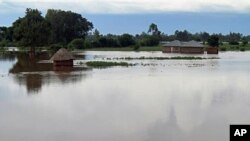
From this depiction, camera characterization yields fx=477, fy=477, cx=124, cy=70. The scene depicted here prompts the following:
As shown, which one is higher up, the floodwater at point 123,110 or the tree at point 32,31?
the tree at point 32,31

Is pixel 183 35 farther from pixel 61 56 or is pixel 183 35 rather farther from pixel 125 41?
pixel 61 56

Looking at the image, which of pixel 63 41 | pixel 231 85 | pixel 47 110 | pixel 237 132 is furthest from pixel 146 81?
pixel 63 41

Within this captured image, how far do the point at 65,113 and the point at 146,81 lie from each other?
10.8m

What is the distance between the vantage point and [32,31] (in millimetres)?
56875

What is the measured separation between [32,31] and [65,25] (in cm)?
3964

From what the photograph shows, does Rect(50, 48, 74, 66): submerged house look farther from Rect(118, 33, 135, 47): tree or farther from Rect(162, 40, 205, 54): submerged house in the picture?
Rect(118, 33, 135, 47): tree

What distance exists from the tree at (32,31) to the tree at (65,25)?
33.6 meters

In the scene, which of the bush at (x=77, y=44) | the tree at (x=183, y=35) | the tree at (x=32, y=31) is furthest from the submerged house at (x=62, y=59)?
the tree at (x=183, y=35)

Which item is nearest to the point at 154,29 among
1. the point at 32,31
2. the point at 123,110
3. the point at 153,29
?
the point at 153,29

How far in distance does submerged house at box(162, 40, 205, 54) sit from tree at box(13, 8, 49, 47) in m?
24.7

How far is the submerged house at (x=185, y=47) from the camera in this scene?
243ft

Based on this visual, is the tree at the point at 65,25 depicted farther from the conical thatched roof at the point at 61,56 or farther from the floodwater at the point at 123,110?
the floodwater at the point at 123,110

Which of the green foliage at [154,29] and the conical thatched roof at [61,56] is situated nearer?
the conical thatched roof at [61,56]

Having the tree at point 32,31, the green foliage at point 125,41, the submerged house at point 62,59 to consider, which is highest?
the tree at point 32,31
